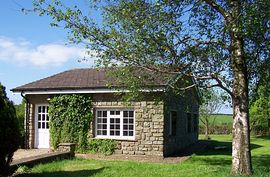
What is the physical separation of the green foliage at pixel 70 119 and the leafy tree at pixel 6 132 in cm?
821

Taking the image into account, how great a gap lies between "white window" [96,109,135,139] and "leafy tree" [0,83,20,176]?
26.9 ft

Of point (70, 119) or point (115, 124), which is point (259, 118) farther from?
point (70, 119)

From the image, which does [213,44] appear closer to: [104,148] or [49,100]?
[104,148]

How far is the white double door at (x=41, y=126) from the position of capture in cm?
2053

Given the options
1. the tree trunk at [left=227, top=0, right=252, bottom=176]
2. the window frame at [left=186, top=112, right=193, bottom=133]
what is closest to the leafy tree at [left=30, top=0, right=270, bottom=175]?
the tree trunk at [left=227, top=0, right=252, bottom=176]

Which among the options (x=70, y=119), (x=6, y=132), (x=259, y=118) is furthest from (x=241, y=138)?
(x=259, y=118)

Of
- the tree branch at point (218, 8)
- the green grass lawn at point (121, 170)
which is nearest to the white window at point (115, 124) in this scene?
the green grass lawn at point (121, 170)

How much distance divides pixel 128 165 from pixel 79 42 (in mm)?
5124

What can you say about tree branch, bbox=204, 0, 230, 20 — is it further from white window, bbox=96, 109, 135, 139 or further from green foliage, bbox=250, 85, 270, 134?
green foliage, bbox=250, 85, 270, 134

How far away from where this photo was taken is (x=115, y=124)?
1852cm

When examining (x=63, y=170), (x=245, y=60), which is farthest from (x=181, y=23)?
(x=63, y=170)

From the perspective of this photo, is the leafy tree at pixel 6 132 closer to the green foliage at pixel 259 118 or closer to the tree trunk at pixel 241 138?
the tree trunk at pixel 241 138

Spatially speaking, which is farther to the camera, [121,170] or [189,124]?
[189,124]

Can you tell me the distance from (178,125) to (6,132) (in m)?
12.8
